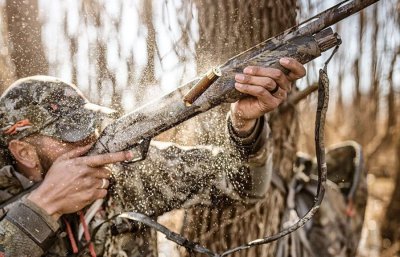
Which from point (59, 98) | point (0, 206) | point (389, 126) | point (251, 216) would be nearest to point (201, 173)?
point (251, 216)

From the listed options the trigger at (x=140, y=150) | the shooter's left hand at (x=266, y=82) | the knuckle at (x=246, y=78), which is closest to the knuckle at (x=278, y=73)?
the shooter's left hand at (x=266, y=82)

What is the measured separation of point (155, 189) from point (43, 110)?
2.44ft

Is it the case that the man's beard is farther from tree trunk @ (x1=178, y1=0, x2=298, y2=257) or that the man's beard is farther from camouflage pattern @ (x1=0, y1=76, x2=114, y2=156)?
tree trunk @ (x1=178, y1=0, x2=298, y2=257)

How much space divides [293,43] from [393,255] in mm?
4902

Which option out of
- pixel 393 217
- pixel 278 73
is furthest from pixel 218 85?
pixel 393 217

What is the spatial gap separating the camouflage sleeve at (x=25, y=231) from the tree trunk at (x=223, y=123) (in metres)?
0.91

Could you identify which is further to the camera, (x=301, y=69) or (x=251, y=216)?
(x=251, y=216)

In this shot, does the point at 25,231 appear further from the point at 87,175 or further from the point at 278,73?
the point at 278,73

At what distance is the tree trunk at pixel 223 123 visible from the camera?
8.60 ft

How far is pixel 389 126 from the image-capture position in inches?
288

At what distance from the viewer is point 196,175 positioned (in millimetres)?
2541

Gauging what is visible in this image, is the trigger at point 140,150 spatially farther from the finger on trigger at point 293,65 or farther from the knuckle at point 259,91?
the finger on trigger at point 293,65

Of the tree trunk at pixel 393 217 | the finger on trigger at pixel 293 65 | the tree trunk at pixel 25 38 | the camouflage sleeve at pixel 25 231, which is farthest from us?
the tree trunk at pixel 393 217

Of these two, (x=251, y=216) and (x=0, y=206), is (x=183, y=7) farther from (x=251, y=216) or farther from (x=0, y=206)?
(x=0, y=206)
